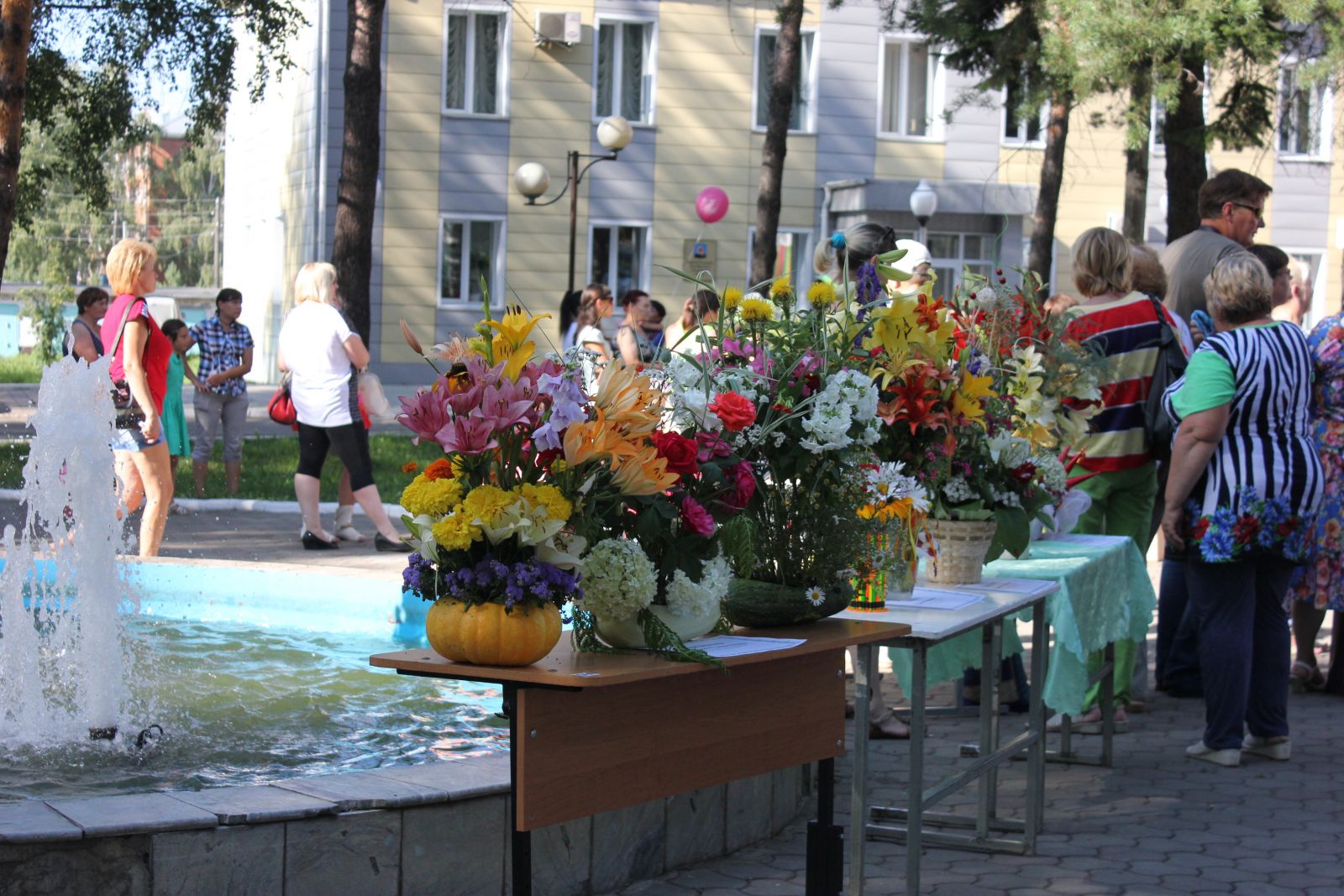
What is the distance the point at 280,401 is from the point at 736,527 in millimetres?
7328

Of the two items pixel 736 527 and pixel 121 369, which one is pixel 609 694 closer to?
pixel 736 527

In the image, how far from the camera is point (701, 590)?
11.2 feet

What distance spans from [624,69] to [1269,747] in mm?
24011

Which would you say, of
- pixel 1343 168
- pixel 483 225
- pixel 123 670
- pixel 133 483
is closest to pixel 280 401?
pixel 133 483

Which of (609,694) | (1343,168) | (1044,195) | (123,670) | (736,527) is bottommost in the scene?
(123,670)

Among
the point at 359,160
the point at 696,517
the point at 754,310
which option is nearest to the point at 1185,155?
the point at 359,160

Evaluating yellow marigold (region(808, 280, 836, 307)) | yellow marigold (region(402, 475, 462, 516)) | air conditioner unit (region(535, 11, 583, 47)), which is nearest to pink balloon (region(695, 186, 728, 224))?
air conditioner unit (region(535, 11, 583, 47))

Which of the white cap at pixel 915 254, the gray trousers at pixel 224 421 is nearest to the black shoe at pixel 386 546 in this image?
the gray trousers at pixel 224 421

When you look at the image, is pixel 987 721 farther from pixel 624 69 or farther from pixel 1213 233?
pixel 624 69

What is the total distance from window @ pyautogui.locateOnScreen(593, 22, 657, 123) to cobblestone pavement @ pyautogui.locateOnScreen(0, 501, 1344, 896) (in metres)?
22.5

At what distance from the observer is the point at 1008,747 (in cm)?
500

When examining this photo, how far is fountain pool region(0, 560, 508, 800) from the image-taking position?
16.5 feet

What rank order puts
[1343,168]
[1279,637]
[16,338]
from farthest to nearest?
1. [16,338]
2. [1343,168]
3. [1279,637]

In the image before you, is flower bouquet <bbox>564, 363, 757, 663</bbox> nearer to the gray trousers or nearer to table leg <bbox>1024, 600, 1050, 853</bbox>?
table leg <bbox>1024, 600, 1050, 853</bbox>
